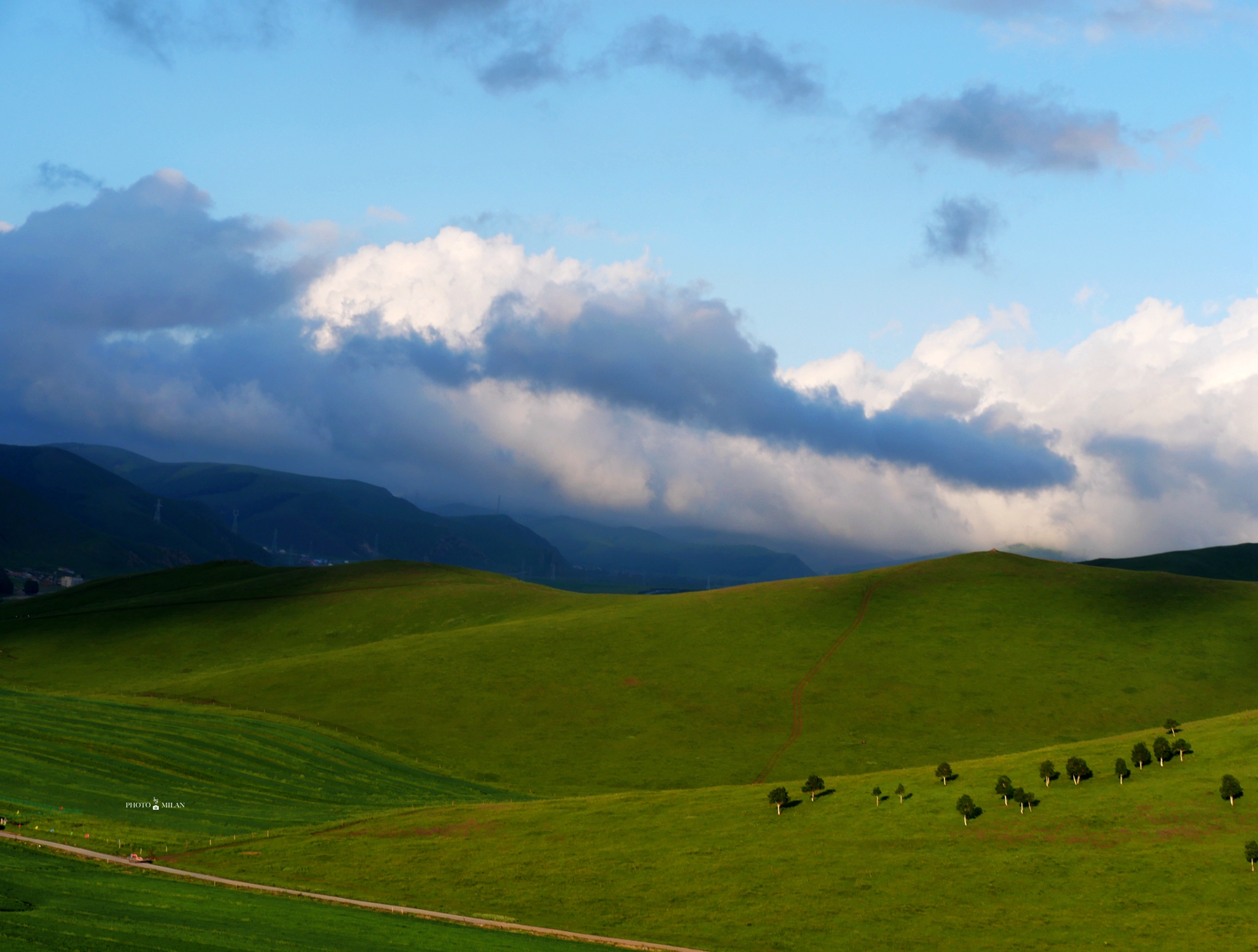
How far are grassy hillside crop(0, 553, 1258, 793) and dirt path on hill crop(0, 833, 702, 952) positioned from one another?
43.9 meters

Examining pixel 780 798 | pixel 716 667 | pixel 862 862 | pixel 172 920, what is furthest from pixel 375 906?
pixel 716 667

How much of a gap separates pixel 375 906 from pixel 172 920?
12335mm

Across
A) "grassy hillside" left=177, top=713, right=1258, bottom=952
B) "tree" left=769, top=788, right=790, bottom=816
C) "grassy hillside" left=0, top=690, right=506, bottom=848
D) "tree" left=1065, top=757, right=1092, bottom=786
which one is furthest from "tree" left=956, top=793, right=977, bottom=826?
"grassy hillside" left=0, top=690, right=506, bottom=848

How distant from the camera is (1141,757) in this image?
6238 cm

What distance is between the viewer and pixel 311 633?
540 feet

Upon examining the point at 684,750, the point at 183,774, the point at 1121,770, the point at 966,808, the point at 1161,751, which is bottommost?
the point at 684,750

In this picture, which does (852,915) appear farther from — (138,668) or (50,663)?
(50,663)

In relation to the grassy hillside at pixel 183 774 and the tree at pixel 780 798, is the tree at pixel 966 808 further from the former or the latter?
the grassy hillside at pixel 183 774

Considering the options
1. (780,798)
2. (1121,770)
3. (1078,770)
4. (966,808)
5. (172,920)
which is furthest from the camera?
(780,798)

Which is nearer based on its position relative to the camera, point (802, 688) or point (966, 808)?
point (966, 808)

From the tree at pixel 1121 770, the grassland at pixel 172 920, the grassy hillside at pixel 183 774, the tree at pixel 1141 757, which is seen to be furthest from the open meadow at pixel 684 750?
the tree at pixel 1141 757

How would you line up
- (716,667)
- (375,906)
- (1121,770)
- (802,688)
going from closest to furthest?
1. (375,906)
2. (1121,770)
3. (802,688)
4. (716,667)

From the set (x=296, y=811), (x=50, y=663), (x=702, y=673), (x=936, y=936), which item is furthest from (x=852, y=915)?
(x=50, y=663)

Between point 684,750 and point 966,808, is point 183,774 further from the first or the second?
point 966,808
